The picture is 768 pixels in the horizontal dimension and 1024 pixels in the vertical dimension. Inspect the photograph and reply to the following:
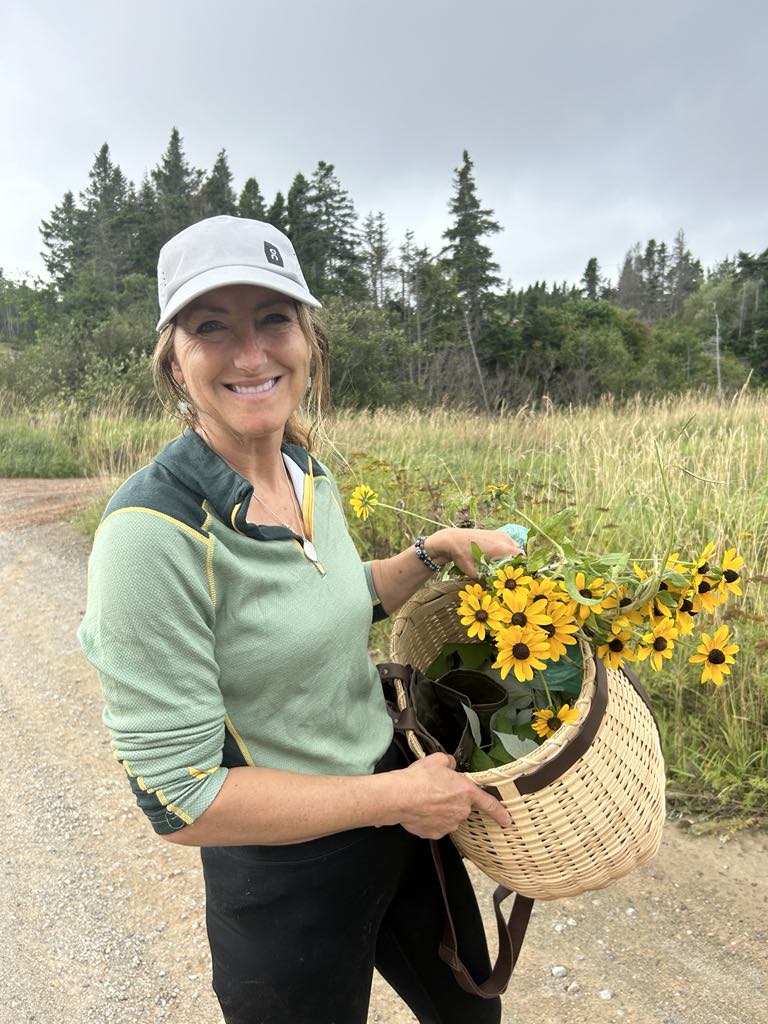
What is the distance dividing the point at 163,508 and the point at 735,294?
49666mm

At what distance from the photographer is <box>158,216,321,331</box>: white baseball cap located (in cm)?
108

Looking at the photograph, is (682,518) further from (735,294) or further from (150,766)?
(735,294)

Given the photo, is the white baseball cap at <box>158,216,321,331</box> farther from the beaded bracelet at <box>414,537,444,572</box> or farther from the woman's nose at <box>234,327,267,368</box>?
the beaded bracelet at <box>414,537,444,572</box>

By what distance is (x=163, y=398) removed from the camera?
1.39 m

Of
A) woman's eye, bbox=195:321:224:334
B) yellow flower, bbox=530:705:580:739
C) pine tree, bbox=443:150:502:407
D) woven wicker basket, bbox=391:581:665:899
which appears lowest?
woven wicker basket, bbox=391:581:665:899

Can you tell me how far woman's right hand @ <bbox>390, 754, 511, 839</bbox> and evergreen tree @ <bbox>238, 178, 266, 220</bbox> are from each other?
3732cm

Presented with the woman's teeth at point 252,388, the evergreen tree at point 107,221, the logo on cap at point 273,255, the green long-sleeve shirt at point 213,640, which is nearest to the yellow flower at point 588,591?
the green long-sleeve shirt at point 213,640

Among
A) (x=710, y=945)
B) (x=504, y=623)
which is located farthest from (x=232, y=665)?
(x=710, y=945)

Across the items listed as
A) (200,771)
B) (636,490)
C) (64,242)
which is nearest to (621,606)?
(200,771)

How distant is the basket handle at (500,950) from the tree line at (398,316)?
1534 cm

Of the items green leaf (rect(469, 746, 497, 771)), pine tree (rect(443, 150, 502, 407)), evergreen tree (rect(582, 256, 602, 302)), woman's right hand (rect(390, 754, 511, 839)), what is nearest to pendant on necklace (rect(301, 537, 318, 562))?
woman's right hand (rect(390, 754, 511, 839))

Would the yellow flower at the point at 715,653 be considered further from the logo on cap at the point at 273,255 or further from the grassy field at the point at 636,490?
the logo on cap at the point at 273,255

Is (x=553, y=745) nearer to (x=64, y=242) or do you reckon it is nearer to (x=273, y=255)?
(x=273, y=255)

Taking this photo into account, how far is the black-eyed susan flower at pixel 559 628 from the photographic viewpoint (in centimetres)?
113
